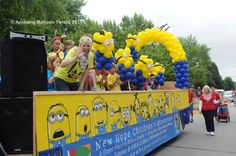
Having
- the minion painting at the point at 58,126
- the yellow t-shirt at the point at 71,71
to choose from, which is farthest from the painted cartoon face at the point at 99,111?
the minion painting at the point at 58,126

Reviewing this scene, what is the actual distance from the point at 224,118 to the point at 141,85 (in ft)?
30.1

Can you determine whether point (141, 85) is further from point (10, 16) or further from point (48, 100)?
point (10, 16)

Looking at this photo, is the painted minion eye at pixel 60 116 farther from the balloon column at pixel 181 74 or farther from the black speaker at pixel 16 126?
the balloon column at pixel 181 74

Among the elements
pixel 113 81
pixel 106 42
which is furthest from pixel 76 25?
pixel 106 42

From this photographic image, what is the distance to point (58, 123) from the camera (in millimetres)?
4656

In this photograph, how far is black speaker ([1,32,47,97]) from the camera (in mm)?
4656

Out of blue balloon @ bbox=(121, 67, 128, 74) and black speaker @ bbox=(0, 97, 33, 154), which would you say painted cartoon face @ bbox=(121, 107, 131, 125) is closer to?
blue balloon @ bbox=(121, 67, 128, 74)

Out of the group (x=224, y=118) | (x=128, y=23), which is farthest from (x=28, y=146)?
(x=128, y=23)

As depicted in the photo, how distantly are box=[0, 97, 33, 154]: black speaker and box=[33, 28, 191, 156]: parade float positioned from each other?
16 centimetres

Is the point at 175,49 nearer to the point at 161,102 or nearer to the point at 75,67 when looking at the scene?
the point at 161,102

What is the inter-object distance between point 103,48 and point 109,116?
→ 2.16m

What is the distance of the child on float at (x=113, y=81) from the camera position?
8.67 m

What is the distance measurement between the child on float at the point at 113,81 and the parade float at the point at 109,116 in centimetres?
38

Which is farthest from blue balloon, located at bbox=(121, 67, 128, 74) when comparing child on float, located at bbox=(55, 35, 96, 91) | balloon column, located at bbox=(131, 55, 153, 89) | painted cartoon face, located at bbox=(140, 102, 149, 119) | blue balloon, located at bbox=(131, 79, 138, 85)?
child on float, located at bbox=(55, 35, 96, 91)
